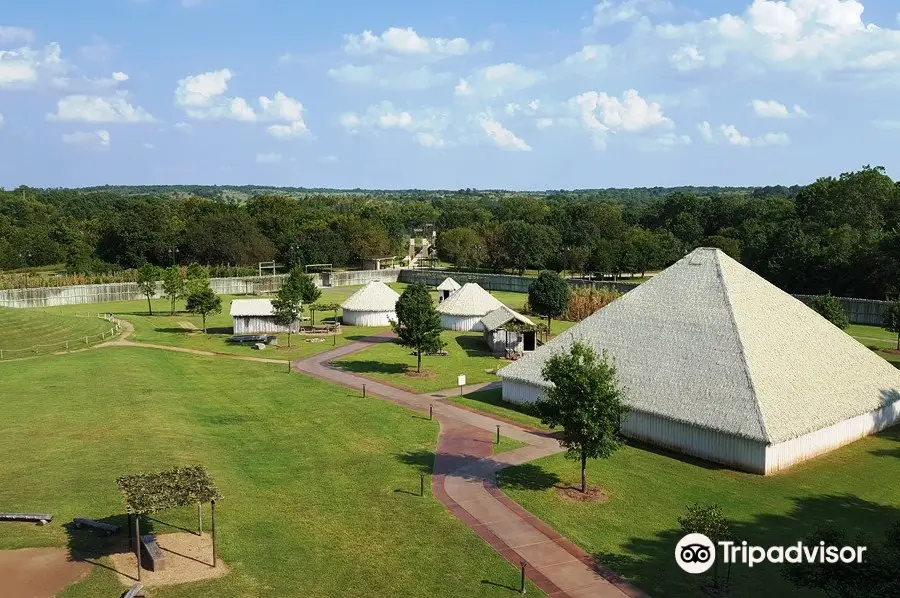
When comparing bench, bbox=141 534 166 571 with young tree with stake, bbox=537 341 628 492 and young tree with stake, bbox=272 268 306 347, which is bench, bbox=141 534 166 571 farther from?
young tree with stake, bbox=272 268 306 347

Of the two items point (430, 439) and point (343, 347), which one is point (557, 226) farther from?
point (430, 439)

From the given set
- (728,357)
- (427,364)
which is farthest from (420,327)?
(728,357)

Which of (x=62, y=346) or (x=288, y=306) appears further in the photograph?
(x=288, y=306)

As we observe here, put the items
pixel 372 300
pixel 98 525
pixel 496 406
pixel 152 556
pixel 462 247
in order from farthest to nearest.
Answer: pixel 462 247
pixel 372 300
pixel 496 406
pixel 98 525
pixel 152 556

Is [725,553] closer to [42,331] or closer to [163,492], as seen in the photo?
[163,492]

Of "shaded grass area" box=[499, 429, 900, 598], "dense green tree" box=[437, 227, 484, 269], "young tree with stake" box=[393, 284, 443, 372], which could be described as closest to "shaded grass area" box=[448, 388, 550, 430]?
"shaded grass area" box=[499, 429, 900, 598]

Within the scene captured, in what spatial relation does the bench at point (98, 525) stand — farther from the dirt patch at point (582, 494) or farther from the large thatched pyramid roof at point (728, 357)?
the large thatched pyramid roof at point (728, 357)

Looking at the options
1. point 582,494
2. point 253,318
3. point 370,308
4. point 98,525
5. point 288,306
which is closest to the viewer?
point 98,525
